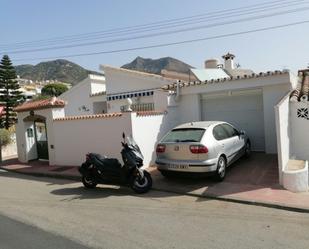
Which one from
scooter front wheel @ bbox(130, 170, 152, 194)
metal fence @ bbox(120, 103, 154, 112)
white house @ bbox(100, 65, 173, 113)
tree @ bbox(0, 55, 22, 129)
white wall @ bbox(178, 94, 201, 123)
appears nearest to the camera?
scooter front wheel @ bbox(130, 170, 152, 194)

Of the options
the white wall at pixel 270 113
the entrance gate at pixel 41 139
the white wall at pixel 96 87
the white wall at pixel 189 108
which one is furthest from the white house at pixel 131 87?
the white wall at pixel 270 113

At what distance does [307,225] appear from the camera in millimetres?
5707

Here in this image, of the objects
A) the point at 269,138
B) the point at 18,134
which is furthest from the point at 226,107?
the point at 18,134

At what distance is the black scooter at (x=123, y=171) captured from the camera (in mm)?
8539

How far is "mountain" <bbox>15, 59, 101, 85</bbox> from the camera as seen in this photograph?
11188 cm

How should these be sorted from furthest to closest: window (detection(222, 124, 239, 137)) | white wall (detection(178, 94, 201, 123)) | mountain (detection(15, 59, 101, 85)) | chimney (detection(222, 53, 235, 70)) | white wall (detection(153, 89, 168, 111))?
mountain (detection(15, 59, 101, 85))
chimney (detection(222, 53, 235, 70))
white wall (detection(178, 94, 201, 123))
white wall (detection(153, 89, 168, 111))
window (detection(222, 124, 239, 137))

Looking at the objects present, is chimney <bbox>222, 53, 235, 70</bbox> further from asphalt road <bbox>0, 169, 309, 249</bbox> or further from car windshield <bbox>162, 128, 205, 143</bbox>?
asphalt road <bbox>0, 169, 309, 249</bbox>

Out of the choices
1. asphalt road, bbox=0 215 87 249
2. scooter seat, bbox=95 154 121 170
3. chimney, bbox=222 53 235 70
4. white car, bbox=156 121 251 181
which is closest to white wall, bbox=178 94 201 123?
white car, bbox=156 121 251 181

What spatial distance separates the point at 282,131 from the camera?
871 centimetres

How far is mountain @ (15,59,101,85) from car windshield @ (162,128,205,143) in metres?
102

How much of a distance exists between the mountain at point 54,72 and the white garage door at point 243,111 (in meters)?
99.0

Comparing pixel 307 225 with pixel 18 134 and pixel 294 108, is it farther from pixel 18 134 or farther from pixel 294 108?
pixel 18 134

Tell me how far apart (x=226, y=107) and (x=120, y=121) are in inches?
172

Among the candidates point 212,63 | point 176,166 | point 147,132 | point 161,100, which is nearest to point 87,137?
point 147,132
